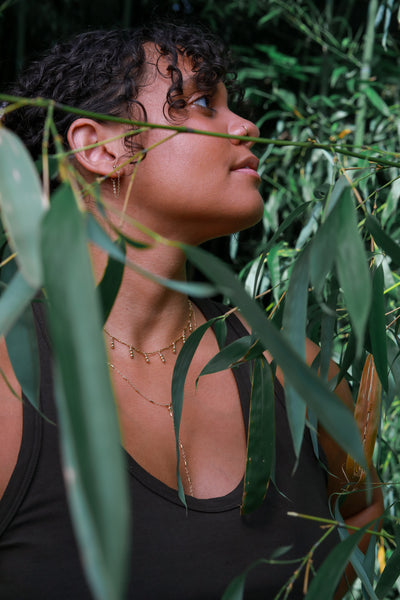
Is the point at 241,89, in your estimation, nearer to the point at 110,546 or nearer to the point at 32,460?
the point at 32,460

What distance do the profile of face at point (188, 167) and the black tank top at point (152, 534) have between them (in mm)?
211

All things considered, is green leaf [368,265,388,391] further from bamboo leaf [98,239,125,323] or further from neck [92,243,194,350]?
neck [92,243,194,350]

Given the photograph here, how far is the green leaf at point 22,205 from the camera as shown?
32cm

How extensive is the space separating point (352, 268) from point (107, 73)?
0.63 metres

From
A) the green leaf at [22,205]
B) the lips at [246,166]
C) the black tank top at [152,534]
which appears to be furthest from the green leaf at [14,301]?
the lips at [246,166]

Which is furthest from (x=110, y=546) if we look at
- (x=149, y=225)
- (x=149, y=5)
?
(x=149, y=5)

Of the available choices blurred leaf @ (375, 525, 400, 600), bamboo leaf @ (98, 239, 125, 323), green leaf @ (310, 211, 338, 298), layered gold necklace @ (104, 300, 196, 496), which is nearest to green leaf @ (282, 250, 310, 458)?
green leaf @ (310, 211, 338, 298)

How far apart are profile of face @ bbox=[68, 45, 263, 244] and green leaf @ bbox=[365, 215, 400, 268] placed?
251mm

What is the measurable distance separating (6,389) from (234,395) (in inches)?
13.5

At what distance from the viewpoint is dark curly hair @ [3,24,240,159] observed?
0.90 metres

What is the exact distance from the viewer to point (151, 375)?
37.2 inches

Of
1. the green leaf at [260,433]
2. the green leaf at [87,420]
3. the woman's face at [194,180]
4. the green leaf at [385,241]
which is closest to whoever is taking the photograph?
the green leaf at [87,420]

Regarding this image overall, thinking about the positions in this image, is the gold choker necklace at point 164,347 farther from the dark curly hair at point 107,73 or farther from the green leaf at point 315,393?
the green leaf at point 315,393

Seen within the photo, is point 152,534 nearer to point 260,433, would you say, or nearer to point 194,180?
point 260,433
